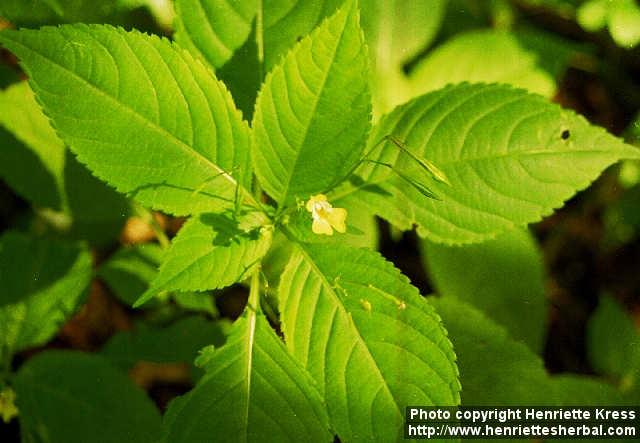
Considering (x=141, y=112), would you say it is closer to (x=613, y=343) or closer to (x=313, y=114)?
(x=313, y=114)

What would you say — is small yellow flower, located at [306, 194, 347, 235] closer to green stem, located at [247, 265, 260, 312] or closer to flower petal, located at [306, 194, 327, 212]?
flower petal, located at [306, 194, 327, 212]

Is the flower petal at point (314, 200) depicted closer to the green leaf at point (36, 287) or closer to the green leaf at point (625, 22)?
the green leaf at point (36, 287)

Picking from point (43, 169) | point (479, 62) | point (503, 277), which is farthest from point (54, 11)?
point (503, 277)

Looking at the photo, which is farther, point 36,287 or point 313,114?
point 36,287

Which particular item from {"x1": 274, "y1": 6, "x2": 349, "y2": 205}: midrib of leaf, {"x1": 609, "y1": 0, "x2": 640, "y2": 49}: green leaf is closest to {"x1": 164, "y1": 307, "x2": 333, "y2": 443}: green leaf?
{"x1": 274, "y1": 6, "x2": 349, "y2": 205}: midrib of leaf

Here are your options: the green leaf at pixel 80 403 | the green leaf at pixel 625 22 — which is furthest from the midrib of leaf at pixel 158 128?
the green leaf at pixel 625 22

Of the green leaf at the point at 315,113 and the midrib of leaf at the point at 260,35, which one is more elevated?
the midrib of leaf at the point at 260,35
